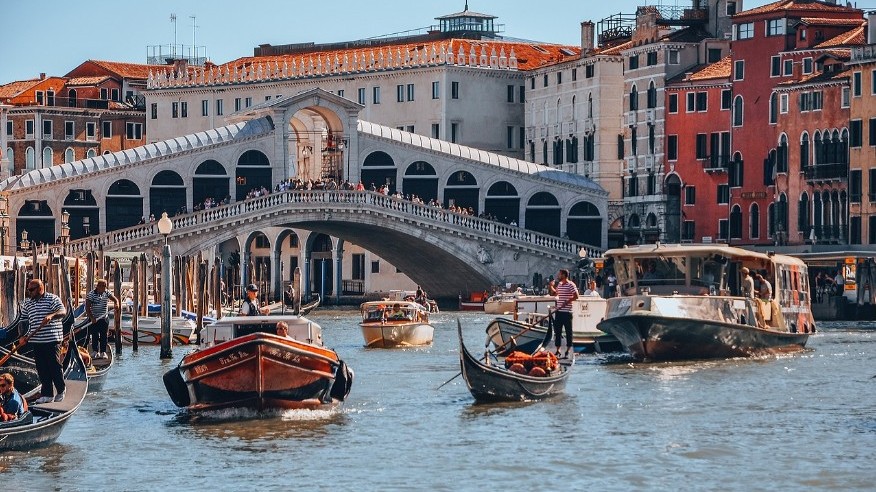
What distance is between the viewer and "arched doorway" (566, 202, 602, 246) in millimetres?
75938

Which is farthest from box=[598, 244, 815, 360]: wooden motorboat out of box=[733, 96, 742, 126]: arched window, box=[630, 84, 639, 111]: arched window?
box=[630, 84, 639, 111]: arched window

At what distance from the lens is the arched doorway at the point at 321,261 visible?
290 ft

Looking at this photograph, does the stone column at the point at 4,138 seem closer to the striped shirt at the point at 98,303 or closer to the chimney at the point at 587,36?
the chimney at the point at 587,36

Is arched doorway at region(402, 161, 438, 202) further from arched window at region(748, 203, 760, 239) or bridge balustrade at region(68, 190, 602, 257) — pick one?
arched window at region(748, 203, 760, 239)

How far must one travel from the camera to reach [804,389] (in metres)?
35.2

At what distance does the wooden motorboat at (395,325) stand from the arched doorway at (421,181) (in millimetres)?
25371

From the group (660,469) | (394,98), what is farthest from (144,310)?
(394,98)

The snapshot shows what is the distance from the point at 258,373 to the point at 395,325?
19147 mm

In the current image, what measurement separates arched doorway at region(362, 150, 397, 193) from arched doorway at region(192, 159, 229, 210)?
465 cm

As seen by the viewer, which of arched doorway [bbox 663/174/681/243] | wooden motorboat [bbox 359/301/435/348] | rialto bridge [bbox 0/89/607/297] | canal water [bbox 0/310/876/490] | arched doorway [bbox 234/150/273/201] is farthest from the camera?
arched doorway [bbox 663/174/681/243]

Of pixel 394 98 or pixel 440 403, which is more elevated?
pixel 394 98

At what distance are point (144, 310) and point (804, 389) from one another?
20145mm

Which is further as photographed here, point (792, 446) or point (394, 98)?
point (394, 98)

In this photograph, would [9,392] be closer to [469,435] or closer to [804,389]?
[469,435]
